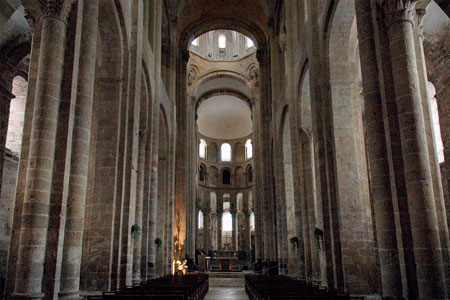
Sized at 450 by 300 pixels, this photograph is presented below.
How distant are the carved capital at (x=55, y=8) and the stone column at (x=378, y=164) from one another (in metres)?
6.98

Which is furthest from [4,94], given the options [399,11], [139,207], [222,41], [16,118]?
[222,41]

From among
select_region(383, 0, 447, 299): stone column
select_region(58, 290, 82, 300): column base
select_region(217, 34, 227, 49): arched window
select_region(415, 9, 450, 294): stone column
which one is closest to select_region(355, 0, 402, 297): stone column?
select_region(383, 0, 447, 299): stone column

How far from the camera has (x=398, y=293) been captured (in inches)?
332

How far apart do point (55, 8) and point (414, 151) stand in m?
8.37

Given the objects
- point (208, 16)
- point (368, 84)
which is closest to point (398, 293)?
point (368, 84)

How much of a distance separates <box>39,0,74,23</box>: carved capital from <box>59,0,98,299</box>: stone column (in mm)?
491

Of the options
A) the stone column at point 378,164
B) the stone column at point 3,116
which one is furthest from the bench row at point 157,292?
the stone column at point 3,116

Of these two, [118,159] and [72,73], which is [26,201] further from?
[118,159]

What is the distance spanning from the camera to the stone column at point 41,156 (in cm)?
802

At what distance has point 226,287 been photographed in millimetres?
25000

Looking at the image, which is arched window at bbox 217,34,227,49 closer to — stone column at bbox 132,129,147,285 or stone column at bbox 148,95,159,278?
stone column at bbox 148,95,159,278

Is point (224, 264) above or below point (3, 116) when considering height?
below

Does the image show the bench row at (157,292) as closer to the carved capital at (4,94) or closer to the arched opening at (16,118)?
the carved capital at (4,94)

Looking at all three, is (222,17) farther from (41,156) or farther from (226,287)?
(41,156)
